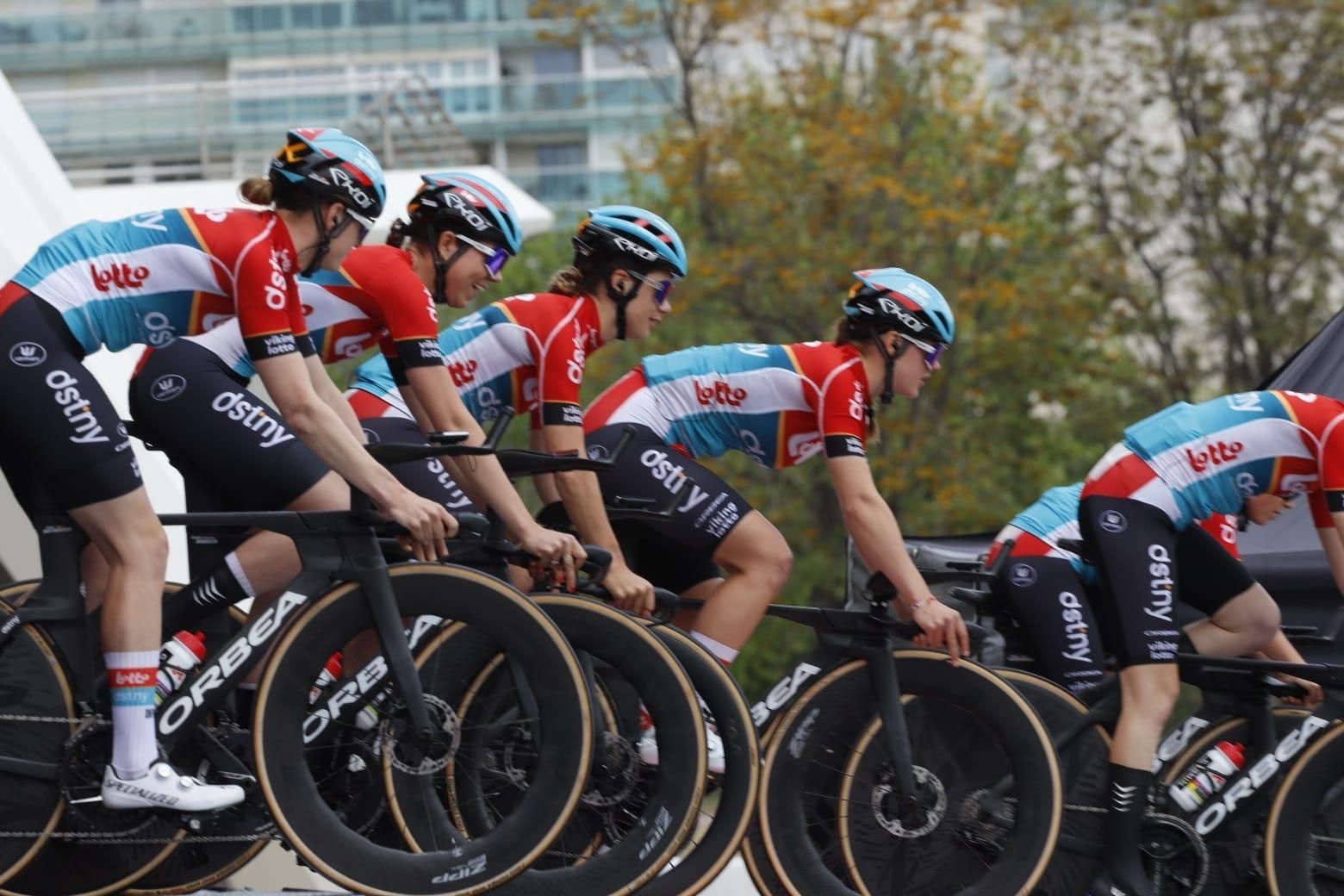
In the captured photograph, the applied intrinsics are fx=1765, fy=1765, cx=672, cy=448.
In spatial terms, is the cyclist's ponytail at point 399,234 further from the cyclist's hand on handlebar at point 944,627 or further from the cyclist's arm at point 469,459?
the cyclist's hand on handlebar at point 944,627

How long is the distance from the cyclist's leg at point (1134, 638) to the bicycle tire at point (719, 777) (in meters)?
1.35

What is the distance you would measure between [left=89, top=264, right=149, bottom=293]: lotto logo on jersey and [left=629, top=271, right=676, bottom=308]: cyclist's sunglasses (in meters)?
1.66

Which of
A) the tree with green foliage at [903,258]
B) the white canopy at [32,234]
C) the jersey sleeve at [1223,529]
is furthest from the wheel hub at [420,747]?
the tree with green foliage at [903,258]

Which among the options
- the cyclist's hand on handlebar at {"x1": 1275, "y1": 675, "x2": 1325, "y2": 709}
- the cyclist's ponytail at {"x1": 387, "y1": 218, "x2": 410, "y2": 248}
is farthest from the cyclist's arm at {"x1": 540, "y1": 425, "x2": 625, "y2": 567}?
the cyclist's hand on handlebar at {"x1": 1275, "y1": 675, "x2": 1325, "y2": 709}

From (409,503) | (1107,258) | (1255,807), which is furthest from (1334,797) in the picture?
(1107,258)

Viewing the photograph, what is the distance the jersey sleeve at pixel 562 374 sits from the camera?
5.36 metres

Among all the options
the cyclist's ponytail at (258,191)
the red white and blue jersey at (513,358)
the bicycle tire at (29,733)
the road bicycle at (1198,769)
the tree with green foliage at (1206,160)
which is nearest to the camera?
the bicycle tire at (29,733)

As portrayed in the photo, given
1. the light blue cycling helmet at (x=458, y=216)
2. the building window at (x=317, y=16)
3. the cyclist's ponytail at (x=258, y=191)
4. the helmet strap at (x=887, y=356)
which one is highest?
the cyclist's ponytail at (x=258, y=191)

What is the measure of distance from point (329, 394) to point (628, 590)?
1018 mm

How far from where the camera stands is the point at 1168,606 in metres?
5.64

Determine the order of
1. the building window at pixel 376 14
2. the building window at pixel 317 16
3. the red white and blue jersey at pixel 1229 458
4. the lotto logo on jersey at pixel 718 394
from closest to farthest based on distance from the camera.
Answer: the red white and blue jersey at pixel 1229 458 < the lotto logo on jersey at pixel 718 394 < the building window at pixel 317 16 < the building window at pixel 376 14

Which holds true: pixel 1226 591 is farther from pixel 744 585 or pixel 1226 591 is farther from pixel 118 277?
pixel 118 277

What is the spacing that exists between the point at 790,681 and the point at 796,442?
834 mm

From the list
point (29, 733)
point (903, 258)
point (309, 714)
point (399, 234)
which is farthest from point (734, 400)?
point (903, 258)
